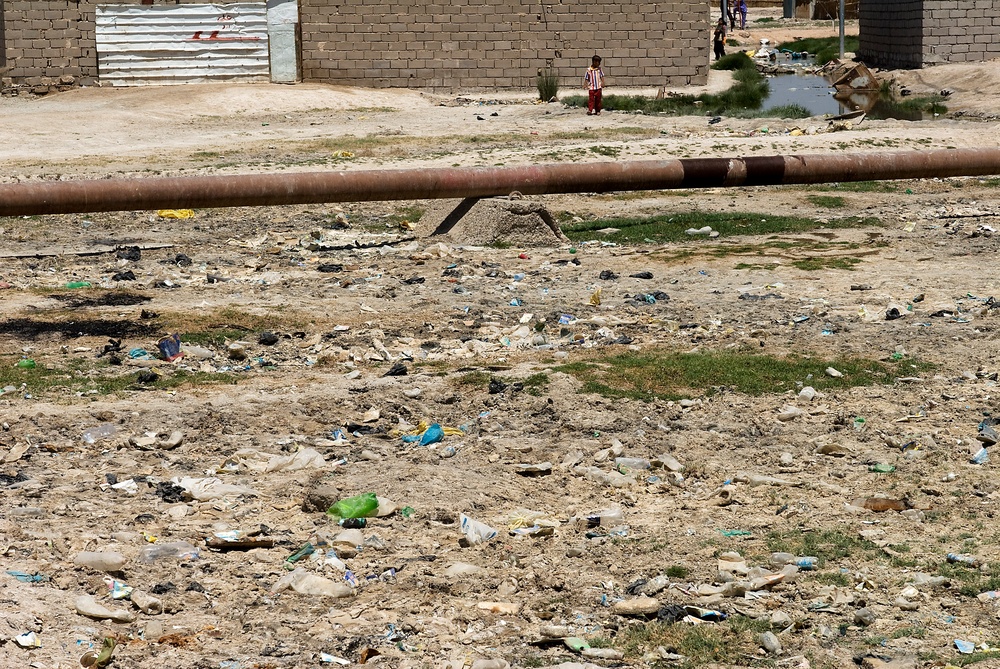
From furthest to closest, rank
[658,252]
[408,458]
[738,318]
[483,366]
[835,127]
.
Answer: [835,127]
[658,252]
[738,318]
[483,366]
[408,458]

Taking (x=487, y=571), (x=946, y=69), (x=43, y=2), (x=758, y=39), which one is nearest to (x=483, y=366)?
(x=487, y=571)

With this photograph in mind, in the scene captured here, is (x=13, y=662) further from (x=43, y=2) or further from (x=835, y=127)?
(x=43, y=2)

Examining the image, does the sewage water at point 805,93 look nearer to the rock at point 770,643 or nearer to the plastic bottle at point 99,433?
the plastic bottle at point 99,433

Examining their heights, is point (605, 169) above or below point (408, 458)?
above

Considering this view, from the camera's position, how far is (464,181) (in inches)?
388

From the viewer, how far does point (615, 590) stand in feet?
14.0

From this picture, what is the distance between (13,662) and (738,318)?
4951mm

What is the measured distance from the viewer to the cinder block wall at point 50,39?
881 inches

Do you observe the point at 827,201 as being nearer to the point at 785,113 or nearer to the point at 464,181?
the point at 464,181

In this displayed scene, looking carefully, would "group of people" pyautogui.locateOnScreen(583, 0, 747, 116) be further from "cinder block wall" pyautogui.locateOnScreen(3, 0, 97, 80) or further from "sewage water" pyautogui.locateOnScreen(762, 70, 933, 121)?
"cinder block wall" pyautogui.locateOnScreen(3, 0, 97, 80)

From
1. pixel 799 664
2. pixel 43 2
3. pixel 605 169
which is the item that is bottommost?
pixel 799 664

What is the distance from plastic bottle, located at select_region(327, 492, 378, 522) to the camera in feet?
15.7

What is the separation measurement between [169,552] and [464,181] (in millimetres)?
5812

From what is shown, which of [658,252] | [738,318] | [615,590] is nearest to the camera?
[615,590]
